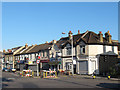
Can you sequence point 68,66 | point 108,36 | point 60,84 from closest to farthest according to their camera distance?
point 60,84
point 108,36
point 68,66

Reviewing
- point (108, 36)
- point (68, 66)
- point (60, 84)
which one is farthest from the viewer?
Answer: point (68, 66)

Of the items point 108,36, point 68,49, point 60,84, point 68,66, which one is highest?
point 108,36

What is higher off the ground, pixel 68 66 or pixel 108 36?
pixel 108 36

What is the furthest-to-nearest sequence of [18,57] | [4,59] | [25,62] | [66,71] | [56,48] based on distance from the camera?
1. [4,59]
2. [18,57]
3. [25,62]
4. [56,48]
5. [66,71]

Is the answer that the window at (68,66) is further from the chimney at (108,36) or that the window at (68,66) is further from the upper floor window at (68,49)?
the chimney at (108,36)

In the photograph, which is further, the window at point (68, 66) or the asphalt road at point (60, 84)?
the window at point (68, 66)

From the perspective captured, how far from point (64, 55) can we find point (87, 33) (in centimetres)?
713

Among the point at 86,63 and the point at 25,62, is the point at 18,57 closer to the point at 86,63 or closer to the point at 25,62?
the point at 25,62

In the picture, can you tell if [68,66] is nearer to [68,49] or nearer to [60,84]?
[68,49]

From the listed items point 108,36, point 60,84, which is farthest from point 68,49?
point 60,84

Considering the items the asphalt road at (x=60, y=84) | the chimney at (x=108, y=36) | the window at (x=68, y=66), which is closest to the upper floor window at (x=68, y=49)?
the window at (x=68, y=66)

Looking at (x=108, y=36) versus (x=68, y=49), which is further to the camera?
(x=68, y=49)

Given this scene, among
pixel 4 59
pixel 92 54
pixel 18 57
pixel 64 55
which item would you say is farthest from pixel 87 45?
pixel 4 59

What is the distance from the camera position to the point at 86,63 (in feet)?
117
